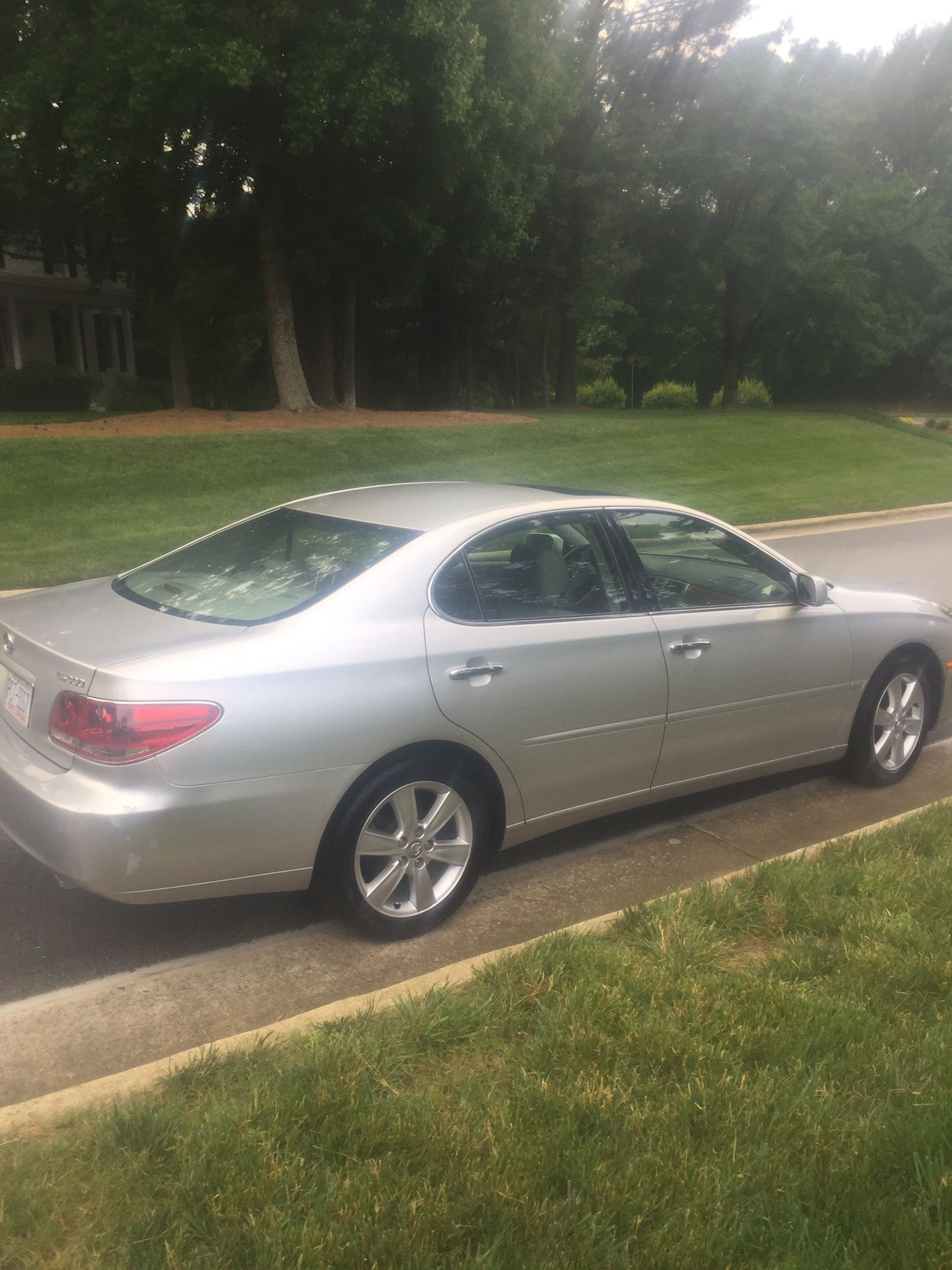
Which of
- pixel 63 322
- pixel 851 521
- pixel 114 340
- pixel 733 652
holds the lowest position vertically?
pixel 851 521

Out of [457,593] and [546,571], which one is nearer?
[457,593]

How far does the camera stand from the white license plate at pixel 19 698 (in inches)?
150

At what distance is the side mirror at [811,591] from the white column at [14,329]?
3303 centimetres

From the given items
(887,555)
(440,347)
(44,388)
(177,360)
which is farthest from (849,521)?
(440,347)

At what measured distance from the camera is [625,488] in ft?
→ 64.1

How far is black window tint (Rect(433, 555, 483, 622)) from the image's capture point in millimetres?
4145

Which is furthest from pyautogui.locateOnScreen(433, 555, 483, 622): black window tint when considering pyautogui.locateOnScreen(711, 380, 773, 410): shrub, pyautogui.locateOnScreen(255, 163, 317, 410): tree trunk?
pyautogui.locateOnScreen(711, 380, 773, 410): shrub

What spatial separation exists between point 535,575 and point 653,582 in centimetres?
59

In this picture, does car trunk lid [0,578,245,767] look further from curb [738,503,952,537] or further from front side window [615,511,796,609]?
curb [738,503,952,537]

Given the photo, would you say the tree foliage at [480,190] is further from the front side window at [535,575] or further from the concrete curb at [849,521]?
the front side window at [535,575]

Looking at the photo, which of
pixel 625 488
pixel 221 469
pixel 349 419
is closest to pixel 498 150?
pixel 349 419

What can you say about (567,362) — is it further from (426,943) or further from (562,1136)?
(562,1136)

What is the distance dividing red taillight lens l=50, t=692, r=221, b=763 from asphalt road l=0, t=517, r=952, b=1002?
80cm

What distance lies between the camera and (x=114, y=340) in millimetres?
38781
